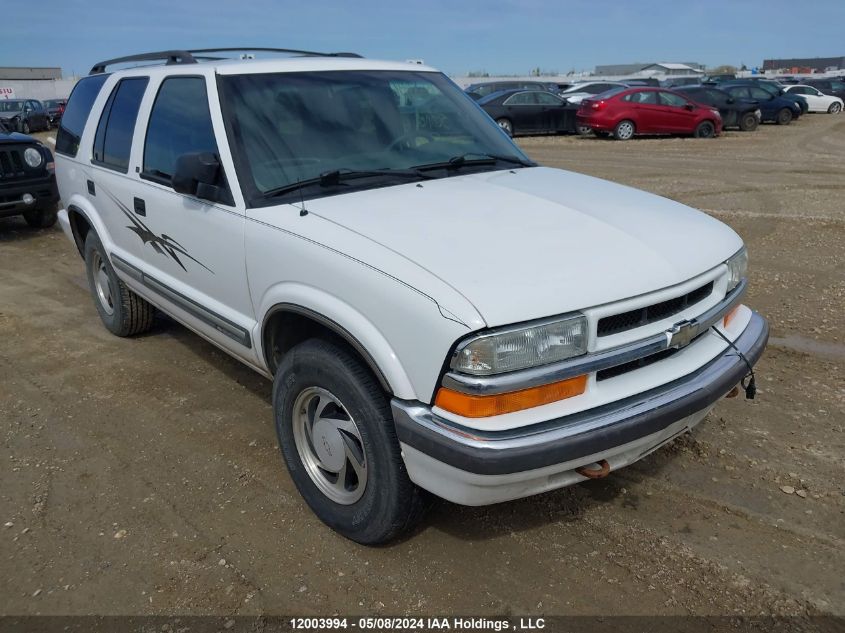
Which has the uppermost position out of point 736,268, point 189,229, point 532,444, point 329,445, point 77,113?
point 77,113

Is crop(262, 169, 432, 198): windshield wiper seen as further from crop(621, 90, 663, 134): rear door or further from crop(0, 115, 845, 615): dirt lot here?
crop(621, 90, 663, 134): rear door

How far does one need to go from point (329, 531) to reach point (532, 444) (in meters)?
1.18

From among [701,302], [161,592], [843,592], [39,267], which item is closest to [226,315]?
[161,592]

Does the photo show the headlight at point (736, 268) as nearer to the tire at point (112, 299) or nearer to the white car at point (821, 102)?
the tire at point (112, 299)

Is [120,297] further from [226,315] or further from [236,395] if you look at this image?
[226,315]

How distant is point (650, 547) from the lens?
2.78 metres

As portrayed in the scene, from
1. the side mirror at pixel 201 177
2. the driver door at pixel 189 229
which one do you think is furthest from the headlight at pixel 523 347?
the side mirror at pixel 201 177

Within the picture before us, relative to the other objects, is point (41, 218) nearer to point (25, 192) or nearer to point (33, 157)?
point (25, 192)

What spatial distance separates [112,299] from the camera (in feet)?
16.9

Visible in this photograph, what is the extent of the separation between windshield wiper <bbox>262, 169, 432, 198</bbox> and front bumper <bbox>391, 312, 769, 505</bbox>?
120 cm

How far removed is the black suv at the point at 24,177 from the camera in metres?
8.67

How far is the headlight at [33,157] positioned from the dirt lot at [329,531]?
5.04 meters

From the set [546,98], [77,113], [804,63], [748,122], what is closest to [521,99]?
[546,98]

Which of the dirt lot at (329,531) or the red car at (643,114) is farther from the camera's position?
the red car at (643,114)
